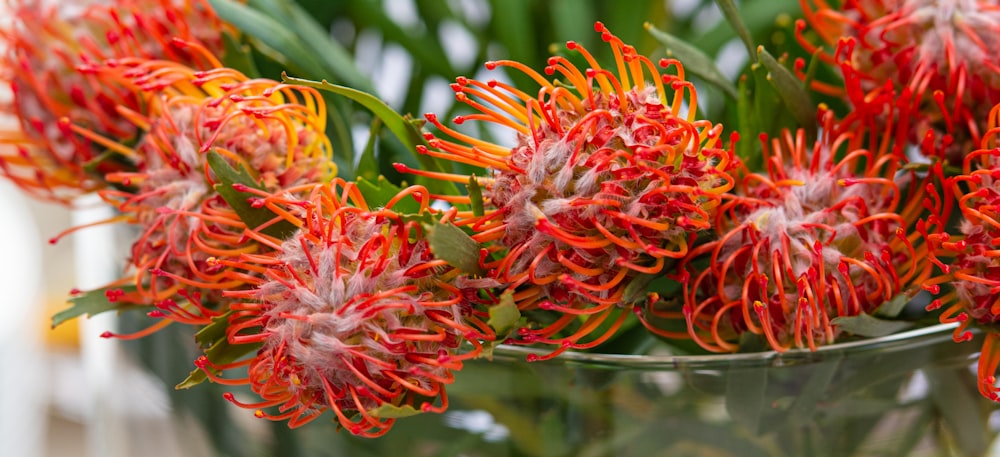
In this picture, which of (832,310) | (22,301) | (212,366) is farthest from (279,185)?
(22,301)

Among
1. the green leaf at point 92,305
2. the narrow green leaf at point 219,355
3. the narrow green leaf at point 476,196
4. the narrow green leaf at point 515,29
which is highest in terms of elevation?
the narrow green leaf at point 515,29

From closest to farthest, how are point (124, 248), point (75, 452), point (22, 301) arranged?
point (124, 248), point (22, 301), point (75, 452)

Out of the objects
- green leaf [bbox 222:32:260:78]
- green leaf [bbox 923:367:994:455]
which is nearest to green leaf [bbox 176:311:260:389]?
green leaf [bbox 222:32:260:78]

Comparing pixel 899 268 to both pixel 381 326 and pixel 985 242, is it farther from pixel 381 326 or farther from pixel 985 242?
pixel 381 326

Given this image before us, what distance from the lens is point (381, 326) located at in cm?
23

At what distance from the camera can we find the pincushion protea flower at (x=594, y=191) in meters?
0.23

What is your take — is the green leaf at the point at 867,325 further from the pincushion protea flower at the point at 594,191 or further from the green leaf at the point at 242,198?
the green leaf at the point at 242,198

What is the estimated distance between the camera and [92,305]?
313 millimetres

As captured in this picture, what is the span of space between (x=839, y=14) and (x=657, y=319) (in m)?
0.12

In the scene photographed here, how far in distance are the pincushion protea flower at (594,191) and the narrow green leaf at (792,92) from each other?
0.14 feet

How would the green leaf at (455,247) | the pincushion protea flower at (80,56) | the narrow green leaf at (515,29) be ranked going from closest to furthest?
the green leaf at (455,247) < the pincushion protea flower at (80,56) < the narrow green leaf at (515,29)

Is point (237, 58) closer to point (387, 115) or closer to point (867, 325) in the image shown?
point (387, 115)

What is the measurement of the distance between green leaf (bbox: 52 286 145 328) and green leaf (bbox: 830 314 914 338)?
0.22 metres

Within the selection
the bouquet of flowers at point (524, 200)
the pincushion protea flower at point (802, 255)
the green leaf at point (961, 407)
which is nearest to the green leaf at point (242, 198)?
the bouquet of flowers at point (524, 200)
